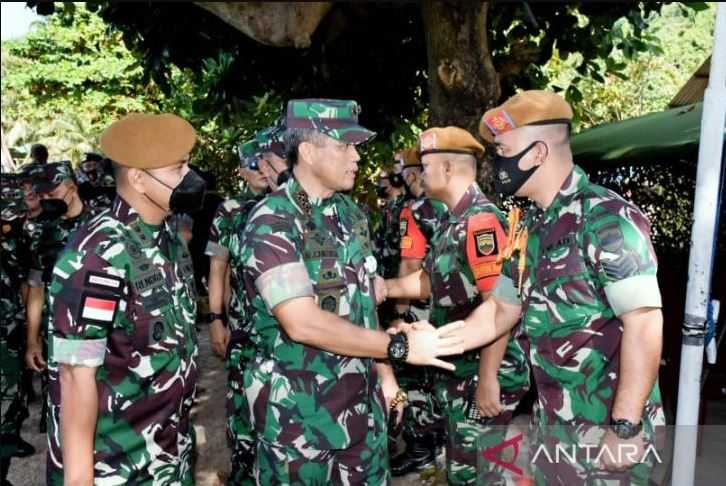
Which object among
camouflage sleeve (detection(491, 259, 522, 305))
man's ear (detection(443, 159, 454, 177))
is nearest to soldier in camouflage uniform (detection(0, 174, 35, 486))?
man's ear (detection(443, 159, 454, 177))

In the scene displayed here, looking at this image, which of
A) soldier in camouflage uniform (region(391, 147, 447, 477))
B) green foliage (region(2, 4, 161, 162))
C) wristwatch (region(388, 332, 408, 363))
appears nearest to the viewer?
wristwatch (region(388, 332, 408, 363))

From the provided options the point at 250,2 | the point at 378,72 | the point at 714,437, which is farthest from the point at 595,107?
the point at 250,2

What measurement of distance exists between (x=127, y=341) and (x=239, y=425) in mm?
1867

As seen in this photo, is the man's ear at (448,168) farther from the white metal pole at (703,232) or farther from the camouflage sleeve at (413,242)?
the camouflage sleeve at (413,242)

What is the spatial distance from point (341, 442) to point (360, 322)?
0.46m

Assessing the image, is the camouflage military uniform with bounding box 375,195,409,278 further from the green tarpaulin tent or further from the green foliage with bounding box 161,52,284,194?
the green foliage with bounding box 161,52,284,194

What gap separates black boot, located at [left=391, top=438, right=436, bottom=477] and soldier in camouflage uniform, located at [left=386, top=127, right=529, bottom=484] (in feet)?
3.62

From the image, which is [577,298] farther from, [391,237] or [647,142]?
[647,142]

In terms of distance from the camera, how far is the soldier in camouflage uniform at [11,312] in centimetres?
449

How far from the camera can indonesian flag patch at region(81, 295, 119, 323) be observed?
7.14ft

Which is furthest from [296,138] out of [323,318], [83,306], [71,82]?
[71,82]

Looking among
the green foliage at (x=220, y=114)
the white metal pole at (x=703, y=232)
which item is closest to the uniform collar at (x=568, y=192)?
the white metal pole at (x=703, y=232)

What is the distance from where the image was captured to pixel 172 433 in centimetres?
252

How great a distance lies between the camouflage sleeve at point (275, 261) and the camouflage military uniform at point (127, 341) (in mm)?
326
